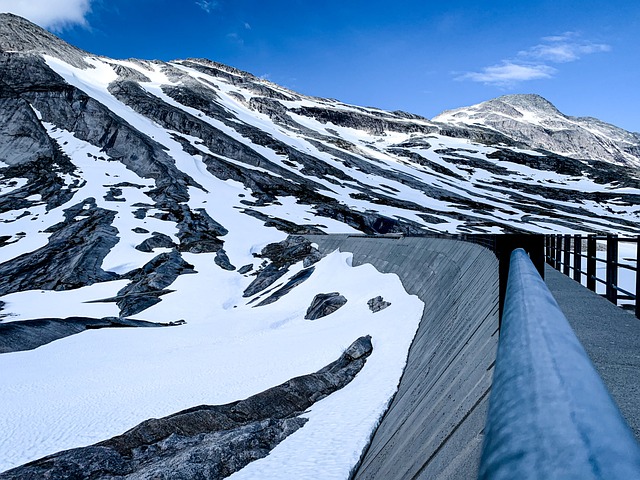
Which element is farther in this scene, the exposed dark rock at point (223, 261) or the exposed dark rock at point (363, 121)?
the exposed dark rock at point (363, 121)

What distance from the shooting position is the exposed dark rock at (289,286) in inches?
1230

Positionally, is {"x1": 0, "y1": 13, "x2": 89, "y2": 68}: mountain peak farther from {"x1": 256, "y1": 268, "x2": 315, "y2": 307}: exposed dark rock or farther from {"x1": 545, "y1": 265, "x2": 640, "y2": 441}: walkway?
{"x1": 545, "y1": 265, "x2": 640, "y2": 441}: walkway

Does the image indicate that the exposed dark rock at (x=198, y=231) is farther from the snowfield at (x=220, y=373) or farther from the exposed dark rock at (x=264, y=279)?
the snowfield at (x=220, y=373)

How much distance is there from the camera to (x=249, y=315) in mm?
27547

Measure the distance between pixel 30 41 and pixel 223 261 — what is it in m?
115

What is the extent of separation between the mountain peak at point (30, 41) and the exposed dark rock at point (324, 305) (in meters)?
123

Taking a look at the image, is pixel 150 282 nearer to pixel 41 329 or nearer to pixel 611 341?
pixel 41 329

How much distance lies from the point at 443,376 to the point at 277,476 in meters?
3.90

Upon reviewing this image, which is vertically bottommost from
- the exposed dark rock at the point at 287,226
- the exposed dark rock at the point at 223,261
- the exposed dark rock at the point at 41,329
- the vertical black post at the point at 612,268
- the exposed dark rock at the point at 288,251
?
the exposed dark rock at the point at 41,329

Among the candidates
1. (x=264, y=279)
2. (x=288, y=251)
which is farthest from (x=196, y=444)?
(x=288, y=251)

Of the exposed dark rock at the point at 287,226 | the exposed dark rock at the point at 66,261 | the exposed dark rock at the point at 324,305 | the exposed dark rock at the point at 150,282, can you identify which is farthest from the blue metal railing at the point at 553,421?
the exposed dark rock at the point at 287,226

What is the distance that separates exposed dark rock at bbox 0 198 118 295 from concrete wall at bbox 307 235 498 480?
37.4 meters

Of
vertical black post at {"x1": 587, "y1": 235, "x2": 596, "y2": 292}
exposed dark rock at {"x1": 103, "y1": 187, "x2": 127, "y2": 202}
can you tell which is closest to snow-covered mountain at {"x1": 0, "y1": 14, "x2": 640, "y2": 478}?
exposed dark rock at {"x1": 103, "y1": 187, "x2": 127, "y2": 202}

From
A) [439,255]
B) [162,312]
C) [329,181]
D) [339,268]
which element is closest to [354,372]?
[439,255]
